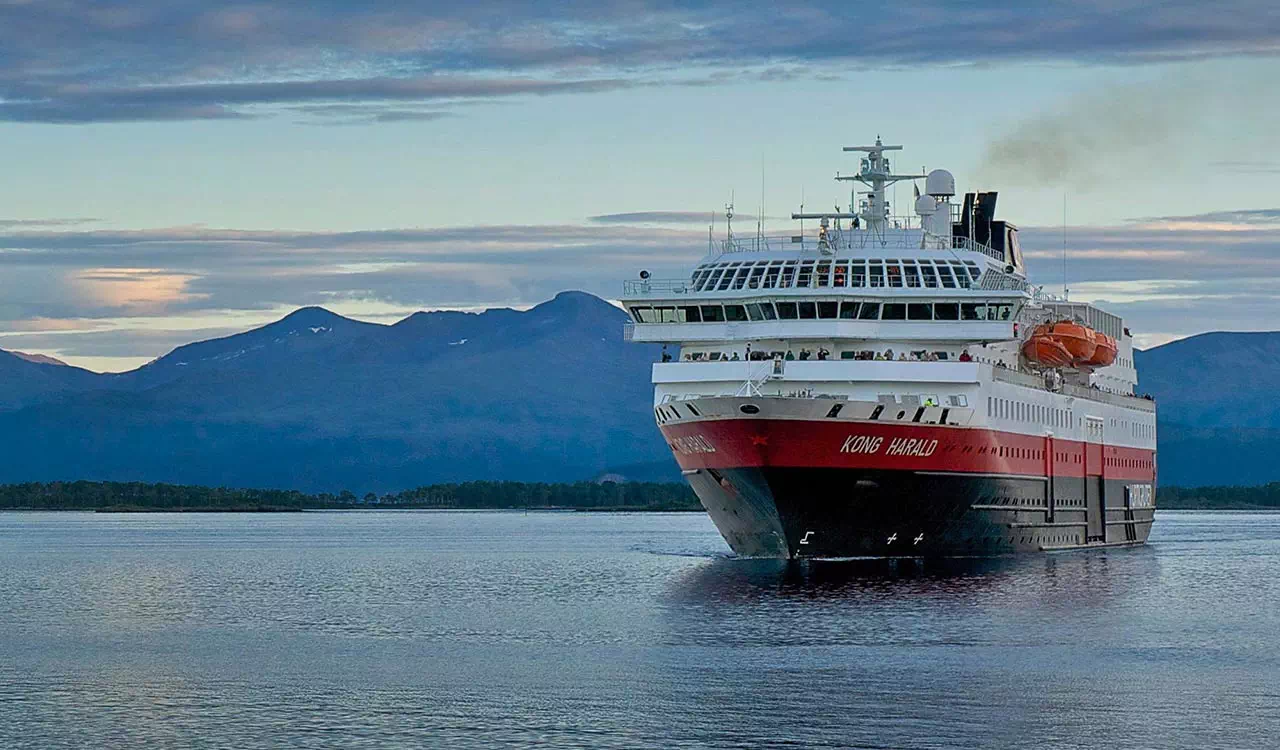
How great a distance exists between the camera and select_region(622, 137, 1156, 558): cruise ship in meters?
73.1

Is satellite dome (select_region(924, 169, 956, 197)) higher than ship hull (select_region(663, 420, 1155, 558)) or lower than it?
higher

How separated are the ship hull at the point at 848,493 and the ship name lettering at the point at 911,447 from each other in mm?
127

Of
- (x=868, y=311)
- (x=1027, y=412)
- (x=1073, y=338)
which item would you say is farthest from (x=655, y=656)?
(x=1073, y=338)

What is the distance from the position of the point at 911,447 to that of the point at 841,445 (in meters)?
2.93

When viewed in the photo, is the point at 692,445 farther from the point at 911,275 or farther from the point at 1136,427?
the point at 1136,427

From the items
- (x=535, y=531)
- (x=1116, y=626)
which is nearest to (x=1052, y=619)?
(x=1116, y=626)

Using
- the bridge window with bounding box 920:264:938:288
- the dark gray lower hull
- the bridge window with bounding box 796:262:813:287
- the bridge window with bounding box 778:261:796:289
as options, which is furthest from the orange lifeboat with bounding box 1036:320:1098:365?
the bridge window with bounding box 778:261:796:289

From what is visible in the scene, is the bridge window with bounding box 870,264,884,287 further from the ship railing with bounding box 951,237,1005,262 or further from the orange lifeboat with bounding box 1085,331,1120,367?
the orange lifeboat with bounding box 1085,331,1120,367

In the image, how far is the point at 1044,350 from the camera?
87125 millimetres

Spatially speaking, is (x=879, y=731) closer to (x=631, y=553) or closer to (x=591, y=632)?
(x=591, y=632)

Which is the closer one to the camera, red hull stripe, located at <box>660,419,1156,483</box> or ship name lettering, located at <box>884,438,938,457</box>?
red hull stripe, located at <box>660,419,1156,483</box>

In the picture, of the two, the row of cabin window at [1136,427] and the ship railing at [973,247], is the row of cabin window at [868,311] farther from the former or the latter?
the row of cabin window at [1136,427]

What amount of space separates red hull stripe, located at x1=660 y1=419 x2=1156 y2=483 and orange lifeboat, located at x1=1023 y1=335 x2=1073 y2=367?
23.0 ft

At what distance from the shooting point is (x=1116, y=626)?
2363 inches
